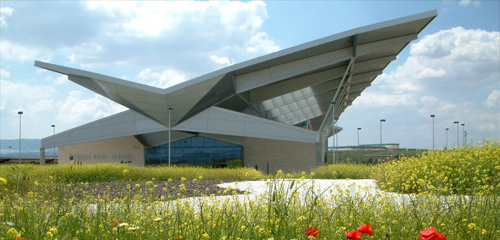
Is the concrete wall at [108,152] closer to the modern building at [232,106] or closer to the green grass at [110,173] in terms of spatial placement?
the modern building at [232,106]

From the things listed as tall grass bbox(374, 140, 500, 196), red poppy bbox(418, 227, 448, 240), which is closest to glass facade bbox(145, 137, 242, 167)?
tall grass bbox(374, 140, 500, 196)

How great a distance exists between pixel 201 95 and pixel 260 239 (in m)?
25.4

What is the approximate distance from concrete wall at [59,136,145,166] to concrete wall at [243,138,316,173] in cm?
1004

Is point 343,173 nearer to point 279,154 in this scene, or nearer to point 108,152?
point 279,154

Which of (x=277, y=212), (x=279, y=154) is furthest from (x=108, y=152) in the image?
(x=277, y=212)

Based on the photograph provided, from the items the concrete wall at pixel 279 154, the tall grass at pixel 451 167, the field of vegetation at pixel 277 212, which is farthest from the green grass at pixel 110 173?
the concrete wall at pixel 279 154

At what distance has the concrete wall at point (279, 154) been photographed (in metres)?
38.1

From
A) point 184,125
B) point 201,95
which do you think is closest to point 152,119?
point 184,125

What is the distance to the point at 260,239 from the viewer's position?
13.2 ft

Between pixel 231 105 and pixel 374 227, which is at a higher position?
pixel 231 105

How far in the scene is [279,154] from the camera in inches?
1517

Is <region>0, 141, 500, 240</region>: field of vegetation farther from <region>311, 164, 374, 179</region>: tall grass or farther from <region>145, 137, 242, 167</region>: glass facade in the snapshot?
<region>145, 137, 242, 167</region>: glass facade

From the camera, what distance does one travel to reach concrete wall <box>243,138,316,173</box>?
38.1m

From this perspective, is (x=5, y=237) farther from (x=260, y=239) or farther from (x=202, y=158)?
(x=202, y=158)
